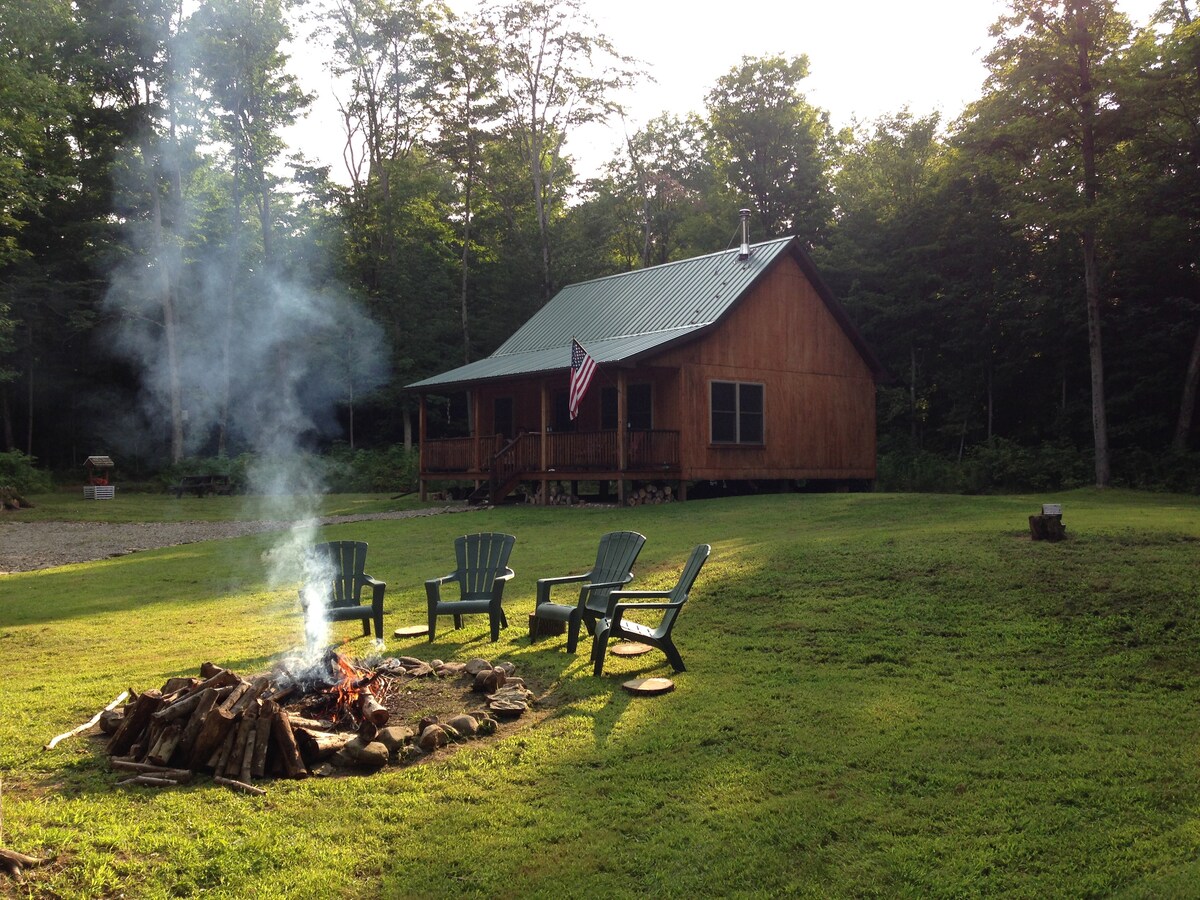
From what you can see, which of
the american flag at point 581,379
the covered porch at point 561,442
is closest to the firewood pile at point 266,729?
the american flag at point 581,379

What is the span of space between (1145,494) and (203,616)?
16446 millimetres

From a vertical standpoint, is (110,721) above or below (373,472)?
below

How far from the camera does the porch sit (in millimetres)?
19156

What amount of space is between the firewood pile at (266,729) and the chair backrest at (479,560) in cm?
271

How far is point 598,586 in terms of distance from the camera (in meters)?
7.31

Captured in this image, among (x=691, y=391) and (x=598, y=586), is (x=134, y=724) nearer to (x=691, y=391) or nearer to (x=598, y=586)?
(x=598, y=586)

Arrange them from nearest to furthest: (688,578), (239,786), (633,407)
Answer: (239,786), (688,578), (633,407)

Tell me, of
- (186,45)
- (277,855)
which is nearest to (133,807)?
(277,855)

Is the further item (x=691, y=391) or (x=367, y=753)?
(x=691, y=391)

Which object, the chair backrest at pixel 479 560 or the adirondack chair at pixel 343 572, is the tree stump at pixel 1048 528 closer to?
the chair backrest at pixel 479 560

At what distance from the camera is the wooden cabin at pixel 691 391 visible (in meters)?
19.4

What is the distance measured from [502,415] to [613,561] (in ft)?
56.1

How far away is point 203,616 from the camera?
9688mm

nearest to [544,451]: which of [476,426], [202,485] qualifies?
[476,426]
